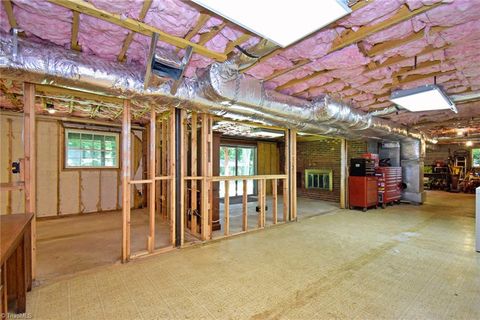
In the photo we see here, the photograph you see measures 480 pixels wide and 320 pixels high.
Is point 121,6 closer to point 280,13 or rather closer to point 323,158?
point 280,13

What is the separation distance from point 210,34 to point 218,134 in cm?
243

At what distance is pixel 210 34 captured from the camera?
1.98 m

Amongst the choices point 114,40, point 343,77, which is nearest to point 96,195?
point 114,40

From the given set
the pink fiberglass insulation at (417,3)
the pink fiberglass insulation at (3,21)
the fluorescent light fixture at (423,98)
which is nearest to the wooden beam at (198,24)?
the pink fiberglass insulation at (3,21)

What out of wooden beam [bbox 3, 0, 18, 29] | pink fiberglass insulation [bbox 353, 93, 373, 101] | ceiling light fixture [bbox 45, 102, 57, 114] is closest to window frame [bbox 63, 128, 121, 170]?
ceiling light fixture [bbox 45, 102, 57, 114]

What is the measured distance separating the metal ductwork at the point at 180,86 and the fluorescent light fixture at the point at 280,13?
394 mm

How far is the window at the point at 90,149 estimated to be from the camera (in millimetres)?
5262

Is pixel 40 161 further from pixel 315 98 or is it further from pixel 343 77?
pixel 343 77

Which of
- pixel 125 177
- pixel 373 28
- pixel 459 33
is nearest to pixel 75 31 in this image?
pixel 125 177

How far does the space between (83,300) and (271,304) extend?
1.59 meters

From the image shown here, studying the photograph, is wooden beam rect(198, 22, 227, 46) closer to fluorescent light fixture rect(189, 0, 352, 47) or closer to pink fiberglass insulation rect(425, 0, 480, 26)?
fluorescent light fixture rect(189, 0, 352, 47)

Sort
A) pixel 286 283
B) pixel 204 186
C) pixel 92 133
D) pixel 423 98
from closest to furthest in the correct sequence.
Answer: pixel 286 283 → pixel 423 98 → pixel 204 186 → pixel 92 133

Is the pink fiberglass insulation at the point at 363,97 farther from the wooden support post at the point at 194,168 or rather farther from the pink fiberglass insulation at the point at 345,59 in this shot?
the wooden support post at the point at 194,168

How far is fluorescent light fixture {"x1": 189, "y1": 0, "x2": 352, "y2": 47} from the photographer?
4.56ft
